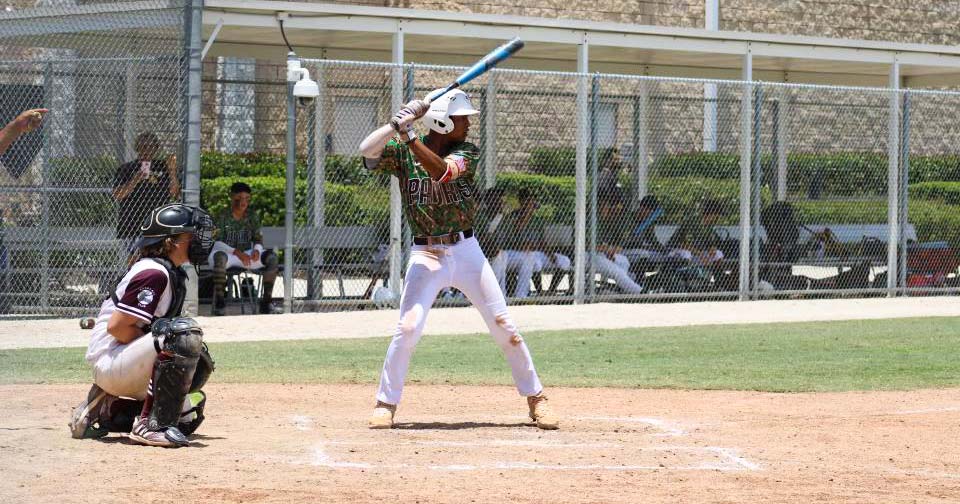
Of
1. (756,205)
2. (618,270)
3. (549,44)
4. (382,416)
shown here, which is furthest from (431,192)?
(549,44)

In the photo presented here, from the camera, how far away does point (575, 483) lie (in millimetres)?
6102

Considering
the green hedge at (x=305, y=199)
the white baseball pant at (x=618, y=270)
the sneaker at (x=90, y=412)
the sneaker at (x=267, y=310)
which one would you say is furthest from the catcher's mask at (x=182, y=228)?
the white baseball pant at (x=618, y=270)

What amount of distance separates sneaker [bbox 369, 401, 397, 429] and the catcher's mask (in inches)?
51.6

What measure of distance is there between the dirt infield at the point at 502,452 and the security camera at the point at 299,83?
5.30 meters

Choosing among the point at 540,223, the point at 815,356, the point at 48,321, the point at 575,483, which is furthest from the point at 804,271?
the point at 575,483

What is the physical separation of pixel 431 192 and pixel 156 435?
195 centimetres

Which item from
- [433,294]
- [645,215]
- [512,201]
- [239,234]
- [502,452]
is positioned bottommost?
[502,452]

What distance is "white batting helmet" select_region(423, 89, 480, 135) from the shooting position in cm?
748

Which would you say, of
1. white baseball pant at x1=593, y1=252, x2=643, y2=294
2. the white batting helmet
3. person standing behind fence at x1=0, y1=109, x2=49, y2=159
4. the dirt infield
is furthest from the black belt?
white baseball pant at x1=593, y1=252, x2=643, y2=294

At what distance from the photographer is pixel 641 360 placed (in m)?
11.3

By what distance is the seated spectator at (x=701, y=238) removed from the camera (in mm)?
16688

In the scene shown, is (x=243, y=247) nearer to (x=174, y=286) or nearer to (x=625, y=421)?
(x=625, y=421)

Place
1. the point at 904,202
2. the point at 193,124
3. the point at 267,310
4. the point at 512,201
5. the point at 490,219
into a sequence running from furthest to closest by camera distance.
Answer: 1. the point at 512,201
2. the point at 904,202
3. the point at 490,219
4. the point at 267,310
5. the point at 193,124

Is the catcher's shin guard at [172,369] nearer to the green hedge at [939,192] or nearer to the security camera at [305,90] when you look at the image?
the security camera at [305,90]
